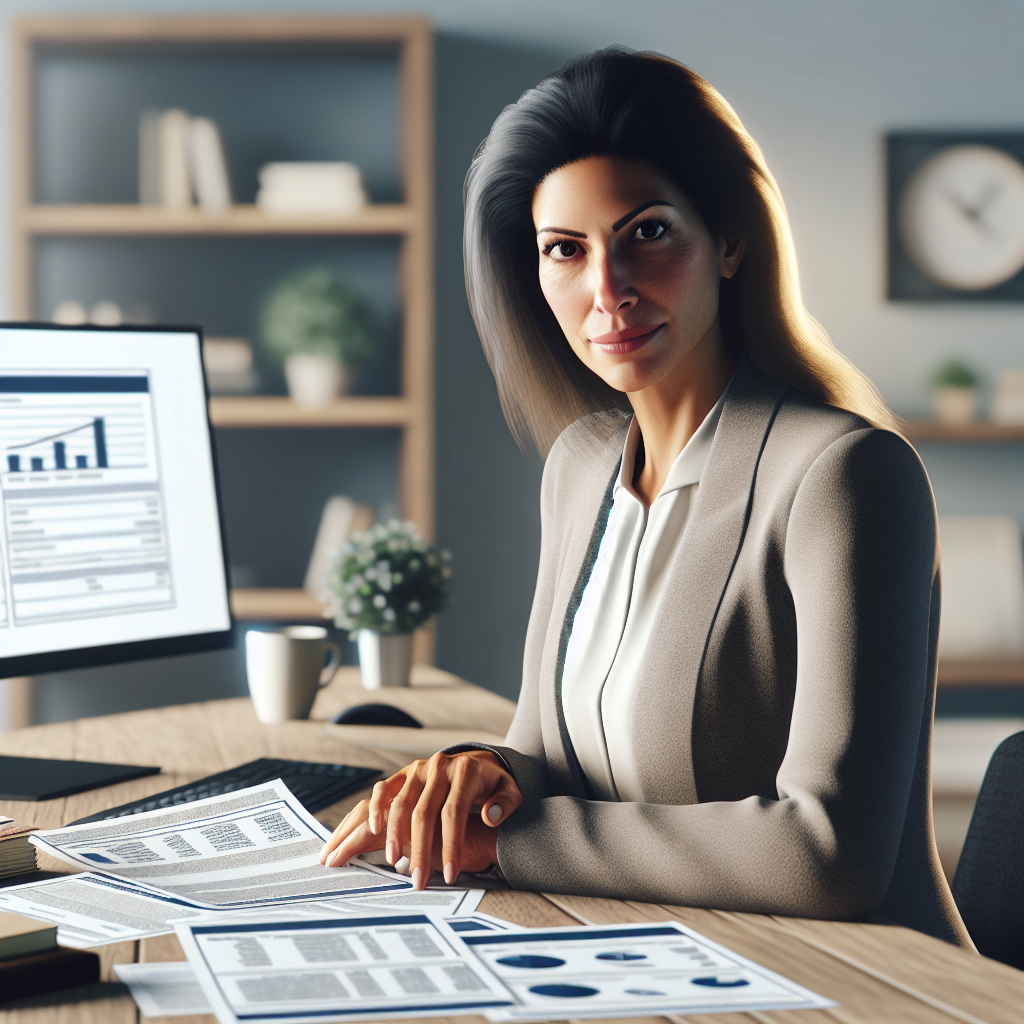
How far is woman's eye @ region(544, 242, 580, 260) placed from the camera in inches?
42.3

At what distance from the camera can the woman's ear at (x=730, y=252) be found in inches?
43.2

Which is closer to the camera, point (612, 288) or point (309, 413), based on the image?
point (612, 288)

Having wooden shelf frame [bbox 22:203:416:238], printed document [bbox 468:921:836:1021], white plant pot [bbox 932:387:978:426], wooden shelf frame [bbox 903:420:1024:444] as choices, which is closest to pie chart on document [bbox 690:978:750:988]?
printed document [bbox 468:921:836:1021]

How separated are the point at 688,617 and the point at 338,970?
0.44m

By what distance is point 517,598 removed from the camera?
315cm

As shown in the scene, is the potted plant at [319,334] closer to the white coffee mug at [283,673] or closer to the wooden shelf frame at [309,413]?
the wooden shelf frame at [309,413]

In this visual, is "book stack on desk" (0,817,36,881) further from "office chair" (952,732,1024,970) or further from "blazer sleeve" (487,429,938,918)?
"office chair" (952,732,1024,970)

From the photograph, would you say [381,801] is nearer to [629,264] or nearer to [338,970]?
[338,970]

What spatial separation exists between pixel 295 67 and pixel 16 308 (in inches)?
39.1

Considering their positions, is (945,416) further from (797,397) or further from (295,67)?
(797,397)

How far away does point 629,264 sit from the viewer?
1.03 meters

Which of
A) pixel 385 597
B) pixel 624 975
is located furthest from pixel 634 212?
pixel 385 597

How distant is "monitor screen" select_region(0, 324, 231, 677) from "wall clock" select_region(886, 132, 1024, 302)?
2341mm

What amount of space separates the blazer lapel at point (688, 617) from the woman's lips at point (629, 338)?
0.41ft
